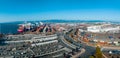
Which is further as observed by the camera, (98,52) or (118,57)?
(118,57)

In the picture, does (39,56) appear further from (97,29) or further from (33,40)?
(97,29)

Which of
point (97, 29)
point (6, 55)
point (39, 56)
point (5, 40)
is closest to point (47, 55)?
point (39, 56)

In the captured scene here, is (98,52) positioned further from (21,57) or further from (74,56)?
(21,57)

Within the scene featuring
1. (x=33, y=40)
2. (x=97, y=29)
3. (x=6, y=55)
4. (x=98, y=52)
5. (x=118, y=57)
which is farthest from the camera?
(x=97, y=29)

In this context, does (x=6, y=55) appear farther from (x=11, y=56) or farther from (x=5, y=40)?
(x=5, y=40)

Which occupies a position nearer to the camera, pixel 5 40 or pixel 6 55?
pixel 6 55

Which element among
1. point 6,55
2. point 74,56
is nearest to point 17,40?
point 6,55

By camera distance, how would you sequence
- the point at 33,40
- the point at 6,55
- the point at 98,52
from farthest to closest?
the point at 33,40 < the point at 6,55 < the point at 98,52

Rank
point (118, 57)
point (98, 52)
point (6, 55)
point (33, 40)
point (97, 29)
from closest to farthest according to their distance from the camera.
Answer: point (98, 52), point (118, 57), point (6, 55), point (33, 40), point (97, 29)

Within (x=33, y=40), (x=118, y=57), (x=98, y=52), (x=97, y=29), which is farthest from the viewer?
(x=97, y=29)
